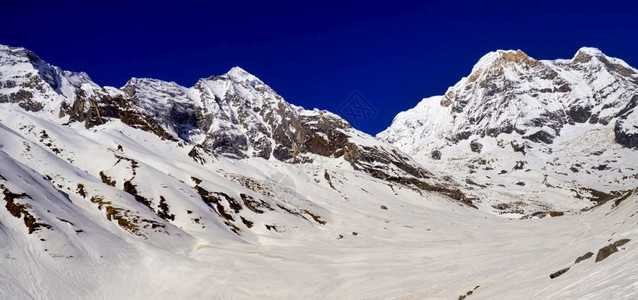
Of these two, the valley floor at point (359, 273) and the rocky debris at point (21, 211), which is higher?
the rocky debris at point (21, 211)

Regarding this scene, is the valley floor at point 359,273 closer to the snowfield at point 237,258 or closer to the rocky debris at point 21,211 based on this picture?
the snowfield at point 237,258

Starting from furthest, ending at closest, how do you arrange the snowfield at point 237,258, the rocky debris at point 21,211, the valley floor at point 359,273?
1. the rocky debris at point 21,211
2. the snowfield at point 237,258
3. the valley floor at point 359,273

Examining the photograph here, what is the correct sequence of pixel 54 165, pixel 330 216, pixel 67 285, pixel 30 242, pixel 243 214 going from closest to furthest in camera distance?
pixel 67 285 → pixel 30 242 → pixel 54 165 → pixel 243 214 → pixel 330 216

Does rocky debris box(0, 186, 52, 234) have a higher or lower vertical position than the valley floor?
higher

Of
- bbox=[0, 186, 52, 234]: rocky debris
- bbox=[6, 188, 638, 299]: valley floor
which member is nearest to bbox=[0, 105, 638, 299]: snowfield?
bbox=[6, 188, 638, 299]: valley floor

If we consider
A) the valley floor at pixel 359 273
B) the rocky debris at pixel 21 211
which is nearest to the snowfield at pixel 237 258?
the valley floor at pixel 359 273

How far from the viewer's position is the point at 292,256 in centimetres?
5206

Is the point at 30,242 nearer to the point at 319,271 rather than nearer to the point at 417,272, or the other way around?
the point at 319,271

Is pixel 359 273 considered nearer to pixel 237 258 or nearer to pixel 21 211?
pixel 237 258

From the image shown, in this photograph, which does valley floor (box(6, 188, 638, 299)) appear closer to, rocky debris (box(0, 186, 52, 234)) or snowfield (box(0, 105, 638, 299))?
snowfield (box(0, 105, 638, 299))

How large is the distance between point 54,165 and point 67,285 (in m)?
47.9

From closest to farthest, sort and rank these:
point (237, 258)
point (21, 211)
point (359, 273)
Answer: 1. point (359, 273)
2. point (21, 211)
3. point (237, 258)

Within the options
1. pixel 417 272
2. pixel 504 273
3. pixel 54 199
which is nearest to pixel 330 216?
pixel 54 199

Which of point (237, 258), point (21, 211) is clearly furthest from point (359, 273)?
point (21, 211)
